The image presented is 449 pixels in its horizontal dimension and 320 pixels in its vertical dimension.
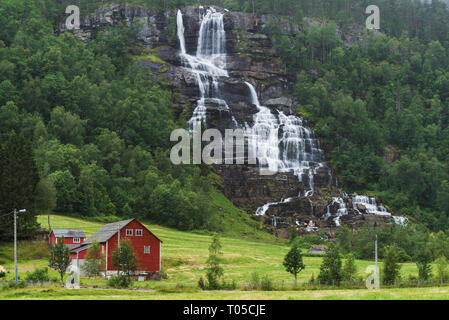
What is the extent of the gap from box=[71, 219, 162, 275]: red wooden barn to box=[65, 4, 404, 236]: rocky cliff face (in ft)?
174

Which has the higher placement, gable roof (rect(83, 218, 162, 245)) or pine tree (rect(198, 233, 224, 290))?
gable roof (rect(83, 218, 162, 245))

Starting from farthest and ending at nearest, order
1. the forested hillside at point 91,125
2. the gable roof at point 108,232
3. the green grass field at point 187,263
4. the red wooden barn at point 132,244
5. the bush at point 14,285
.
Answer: the forested hillside at point 91,125 → the gable roof at point 108,232 → the red wooden barn at point 132,244 → the bush at point 14,285 → the green grass field at point 187,263

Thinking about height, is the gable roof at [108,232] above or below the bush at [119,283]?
above

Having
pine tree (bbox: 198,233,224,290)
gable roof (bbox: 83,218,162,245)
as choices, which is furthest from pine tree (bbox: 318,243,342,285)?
gable roof (bbox: 83,218,162,245)

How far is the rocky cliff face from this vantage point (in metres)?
132

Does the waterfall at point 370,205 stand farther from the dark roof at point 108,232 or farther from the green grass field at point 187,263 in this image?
the dark roof at point 108,232

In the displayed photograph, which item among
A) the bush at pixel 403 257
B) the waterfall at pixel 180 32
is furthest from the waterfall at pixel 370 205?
the waterfall at pixel 180 32

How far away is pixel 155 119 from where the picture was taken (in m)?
143

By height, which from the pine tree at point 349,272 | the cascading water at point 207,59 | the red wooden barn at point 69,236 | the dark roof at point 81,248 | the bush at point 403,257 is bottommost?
the bush at point 403,257

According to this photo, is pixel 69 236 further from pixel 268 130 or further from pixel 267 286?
pixel 268 130

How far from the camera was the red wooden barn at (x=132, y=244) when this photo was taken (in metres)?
70.3

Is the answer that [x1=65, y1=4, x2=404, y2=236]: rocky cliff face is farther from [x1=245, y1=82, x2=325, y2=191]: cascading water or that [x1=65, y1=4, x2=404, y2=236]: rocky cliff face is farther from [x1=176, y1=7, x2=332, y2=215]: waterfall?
[x1=245, y1=82, x2=325, y2=191]: cascading water

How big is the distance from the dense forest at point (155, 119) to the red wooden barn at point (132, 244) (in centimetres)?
1212
